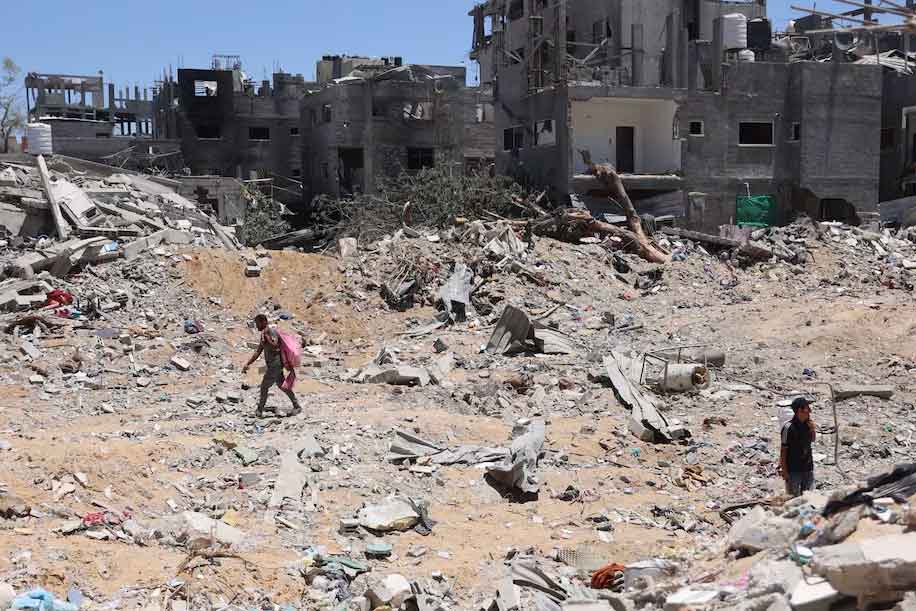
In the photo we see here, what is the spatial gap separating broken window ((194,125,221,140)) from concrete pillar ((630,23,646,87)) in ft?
61.9

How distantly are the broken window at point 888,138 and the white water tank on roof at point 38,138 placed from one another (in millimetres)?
25570

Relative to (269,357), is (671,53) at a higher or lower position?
higher

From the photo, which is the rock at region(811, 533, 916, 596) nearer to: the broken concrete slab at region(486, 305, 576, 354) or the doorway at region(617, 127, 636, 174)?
the broken concrete slab at region(486, 305, 576, 354)

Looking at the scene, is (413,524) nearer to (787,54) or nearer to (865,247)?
(865,247)

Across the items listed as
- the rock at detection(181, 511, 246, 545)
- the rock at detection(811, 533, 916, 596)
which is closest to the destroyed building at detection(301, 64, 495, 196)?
the rock at detection(181, 511, 246, 545)

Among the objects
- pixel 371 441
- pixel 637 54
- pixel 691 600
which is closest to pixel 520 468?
pixel 371 441

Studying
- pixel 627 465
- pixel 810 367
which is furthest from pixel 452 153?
pixel 627 465

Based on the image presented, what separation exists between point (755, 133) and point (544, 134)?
6359 mm

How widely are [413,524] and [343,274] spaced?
11.0m

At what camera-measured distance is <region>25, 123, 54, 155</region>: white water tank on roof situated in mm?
23031

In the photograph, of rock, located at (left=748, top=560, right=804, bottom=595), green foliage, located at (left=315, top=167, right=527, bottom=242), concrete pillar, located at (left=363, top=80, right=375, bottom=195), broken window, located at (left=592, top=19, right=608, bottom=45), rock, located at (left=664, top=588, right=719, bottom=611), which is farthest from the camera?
concrete pillar, located at (left=363, top=80, right=375, bottom=195)

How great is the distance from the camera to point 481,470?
31.3ft

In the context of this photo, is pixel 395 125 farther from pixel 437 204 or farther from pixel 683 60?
pixel 683 60

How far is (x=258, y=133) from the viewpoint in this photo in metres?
40.5
